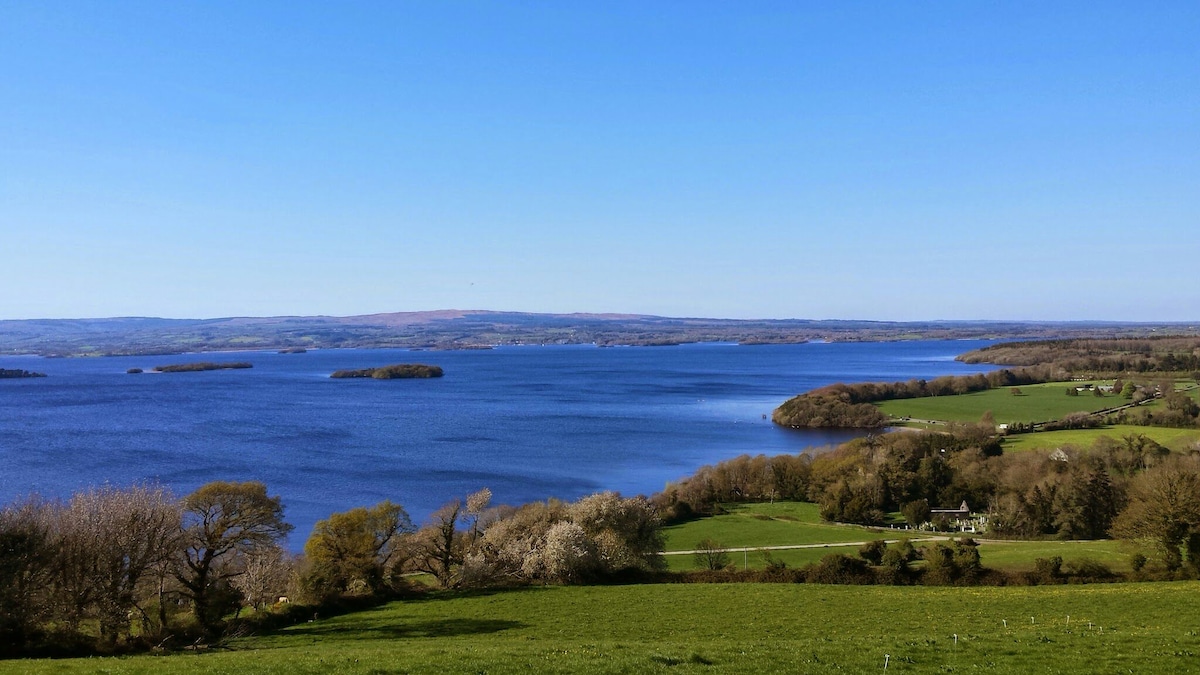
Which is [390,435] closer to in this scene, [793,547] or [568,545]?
[793,547]

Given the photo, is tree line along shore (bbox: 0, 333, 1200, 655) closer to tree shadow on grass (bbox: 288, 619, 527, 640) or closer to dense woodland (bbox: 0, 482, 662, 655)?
dense woodland (bbox: 0, 482, 662, 655)

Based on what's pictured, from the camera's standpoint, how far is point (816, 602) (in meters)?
20.7

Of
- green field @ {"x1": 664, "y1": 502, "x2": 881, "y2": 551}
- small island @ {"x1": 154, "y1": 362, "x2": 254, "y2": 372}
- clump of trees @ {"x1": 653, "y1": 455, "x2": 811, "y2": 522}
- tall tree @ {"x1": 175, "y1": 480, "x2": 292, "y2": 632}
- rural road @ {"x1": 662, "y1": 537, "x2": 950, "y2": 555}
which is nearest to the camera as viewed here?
tall tree @ {"x1": 175, "y1": 480, "x2": 292, "y2": 632}

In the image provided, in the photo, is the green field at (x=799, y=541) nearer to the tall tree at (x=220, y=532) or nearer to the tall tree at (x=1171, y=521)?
the tall tree at (x=1171, y=521)

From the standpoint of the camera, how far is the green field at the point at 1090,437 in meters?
53.9

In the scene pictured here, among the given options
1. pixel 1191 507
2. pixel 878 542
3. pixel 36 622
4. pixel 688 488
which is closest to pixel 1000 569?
pixel 878 542

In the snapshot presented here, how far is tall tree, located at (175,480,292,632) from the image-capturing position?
2139cm

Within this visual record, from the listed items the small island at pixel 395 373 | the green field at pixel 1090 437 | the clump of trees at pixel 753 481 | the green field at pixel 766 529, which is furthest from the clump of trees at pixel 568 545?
the small island at pixel 395 373

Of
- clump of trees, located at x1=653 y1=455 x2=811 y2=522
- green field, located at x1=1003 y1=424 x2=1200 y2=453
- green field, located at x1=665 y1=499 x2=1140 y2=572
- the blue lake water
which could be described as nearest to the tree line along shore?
green field, located at x1=665 y1=499 x2=1140 y2=572

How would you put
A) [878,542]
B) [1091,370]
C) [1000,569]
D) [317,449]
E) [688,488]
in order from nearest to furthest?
1. [1000,569]
2. [878,542]
3. [688,488]
4. [317,449]
5. [1091,370]

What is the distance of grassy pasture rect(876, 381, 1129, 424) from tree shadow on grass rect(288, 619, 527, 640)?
220 ft

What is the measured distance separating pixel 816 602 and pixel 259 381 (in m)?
144

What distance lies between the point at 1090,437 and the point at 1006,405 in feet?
89.3

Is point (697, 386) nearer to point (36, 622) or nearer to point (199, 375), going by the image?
point (199, 375)
